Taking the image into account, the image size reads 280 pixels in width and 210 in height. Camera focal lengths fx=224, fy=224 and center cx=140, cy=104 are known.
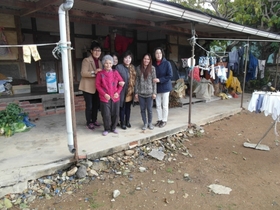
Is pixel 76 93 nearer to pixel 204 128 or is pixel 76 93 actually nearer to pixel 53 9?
pixel 53 9

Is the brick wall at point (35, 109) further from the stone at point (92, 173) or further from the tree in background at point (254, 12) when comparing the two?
the tree in background at point (254, 12)

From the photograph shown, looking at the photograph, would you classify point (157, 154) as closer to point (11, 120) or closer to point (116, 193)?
point (116, 193)

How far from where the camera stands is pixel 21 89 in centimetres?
536

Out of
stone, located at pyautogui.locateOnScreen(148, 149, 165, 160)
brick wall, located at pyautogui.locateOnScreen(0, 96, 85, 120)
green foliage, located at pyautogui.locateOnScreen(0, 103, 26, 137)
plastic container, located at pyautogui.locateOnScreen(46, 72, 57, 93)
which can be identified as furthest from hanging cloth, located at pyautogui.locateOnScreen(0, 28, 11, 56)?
stone, located at pyautogui.locateOnScreen(148, 149, 165, 160)

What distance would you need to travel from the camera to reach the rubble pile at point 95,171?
9.20 ft

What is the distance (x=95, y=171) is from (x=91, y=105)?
1409 millimetres

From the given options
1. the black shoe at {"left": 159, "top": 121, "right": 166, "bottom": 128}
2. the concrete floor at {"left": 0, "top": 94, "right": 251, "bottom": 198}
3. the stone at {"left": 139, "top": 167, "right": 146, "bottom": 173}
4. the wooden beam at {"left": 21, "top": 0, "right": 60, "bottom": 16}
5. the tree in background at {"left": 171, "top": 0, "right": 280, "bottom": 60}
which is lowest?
the stone at {"left": 139, "top": 167, "right": 146, "bottom": 173}

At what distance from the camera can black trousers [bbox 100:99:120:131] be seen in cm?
395

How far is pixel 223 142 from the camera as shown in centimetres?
477

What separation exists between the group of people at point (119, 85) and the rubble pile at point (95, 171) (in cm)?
56

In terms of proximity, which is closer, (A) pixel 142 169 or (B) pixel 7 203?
(B) pixel 7 203

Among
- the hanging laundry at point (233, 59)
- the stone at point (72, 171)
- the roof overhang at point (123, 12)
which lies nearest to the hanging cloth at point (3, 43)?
the roof overhang at point (123, 12)

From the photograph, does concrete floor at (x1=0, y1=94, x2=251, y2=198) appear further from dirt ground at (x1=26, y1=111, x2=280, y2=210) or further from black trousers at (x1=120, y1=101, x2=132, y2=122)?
dirt ground at (x1=26, y1=111, x2=280, y2=210)

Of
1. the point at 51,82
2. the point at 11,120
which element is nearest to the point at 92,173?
the point at 11,120
